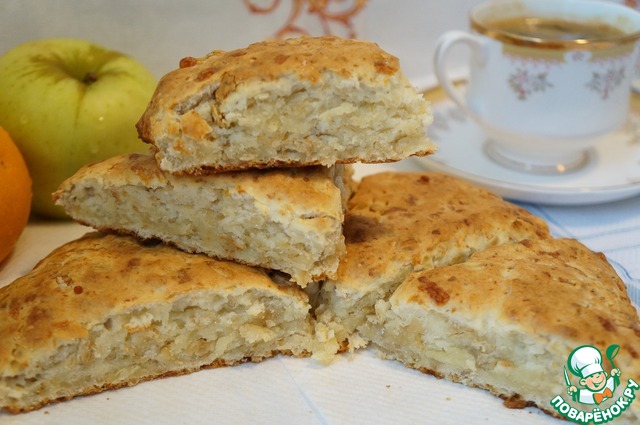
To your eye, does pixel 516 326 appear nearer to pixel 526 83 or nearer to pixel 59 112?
pixel 526 83

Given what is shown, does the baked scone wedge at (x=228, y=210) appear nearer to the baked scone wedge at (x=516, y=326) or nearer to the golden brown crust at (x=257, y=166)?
the golden brown crust at (x=257, y=166)

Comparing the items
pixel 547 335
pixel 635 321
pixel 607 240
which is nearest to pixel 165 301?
pixel 547 335

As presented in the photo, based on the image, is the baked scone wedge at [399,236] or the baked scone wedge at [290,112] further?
the baked scone wedge at [399,236]

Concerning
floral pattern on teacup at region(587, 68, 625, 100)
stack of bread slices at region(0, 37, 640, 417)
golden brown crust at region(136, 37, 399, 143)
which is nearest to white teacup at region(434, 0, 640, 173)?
floral pattern on teacup at region(587, 68, 625, 100)

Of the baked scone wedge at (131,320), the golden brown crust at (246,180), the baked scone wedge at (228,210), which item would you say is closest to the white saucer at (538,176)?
the baked scone wedge at (228,210)

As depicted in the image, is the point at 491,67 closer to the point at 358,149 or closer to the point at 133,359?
the point at 358,149

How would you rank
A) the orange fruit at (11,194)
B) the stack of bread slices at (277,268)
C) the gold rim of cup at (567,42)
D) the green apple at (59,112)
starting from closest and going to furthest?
the stack of bread slices at (277,268) → the orange fruit at (11,194) → the green apple at (59,112) → the gold rim of cup at (567,42)
